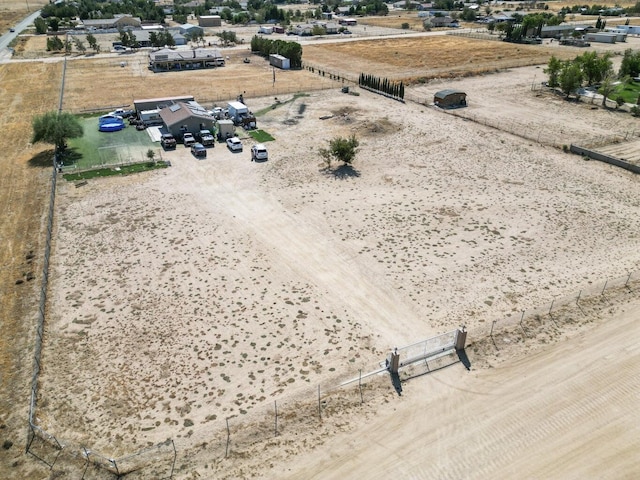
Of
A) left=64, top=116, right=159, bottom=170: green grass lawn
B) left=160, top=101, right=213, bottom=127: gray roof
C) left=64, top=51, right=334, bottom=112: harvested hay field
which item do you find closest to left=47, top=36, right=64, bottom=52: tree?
left=64, top=51, right=334, bottom=112: harvested hay field

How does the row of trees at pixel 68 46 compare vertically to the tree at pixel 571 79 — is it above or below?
above

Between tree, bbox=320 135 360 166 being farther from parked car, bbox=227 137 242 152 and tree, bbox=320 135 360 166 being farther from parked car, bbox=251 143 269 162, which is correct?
parked car, bbox=227 137 242 152

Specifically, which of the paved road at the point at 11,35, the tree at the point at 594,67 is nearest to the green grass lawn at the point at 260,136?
the tree at the point at 594,67

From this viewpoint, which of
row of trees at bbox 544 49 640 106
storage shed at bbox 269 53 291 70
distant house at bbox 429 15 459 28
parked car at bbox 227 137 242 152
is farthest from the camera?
distant house at bbox 429 15 459 28

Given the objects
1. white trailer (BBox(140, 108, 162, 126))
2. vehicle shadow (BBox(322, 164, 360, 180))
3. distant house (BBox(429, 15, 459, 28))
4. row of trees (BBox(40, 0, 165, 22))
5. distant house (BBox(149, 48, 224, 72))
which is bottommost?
vehicle shadow (BBox(322, 164, 360, 180))

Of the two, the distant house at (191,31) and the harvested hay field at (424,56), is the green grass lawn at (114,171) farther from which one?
the distant house at (191,31)

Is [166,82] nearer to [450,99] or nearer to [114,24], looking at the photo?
[450,99]
